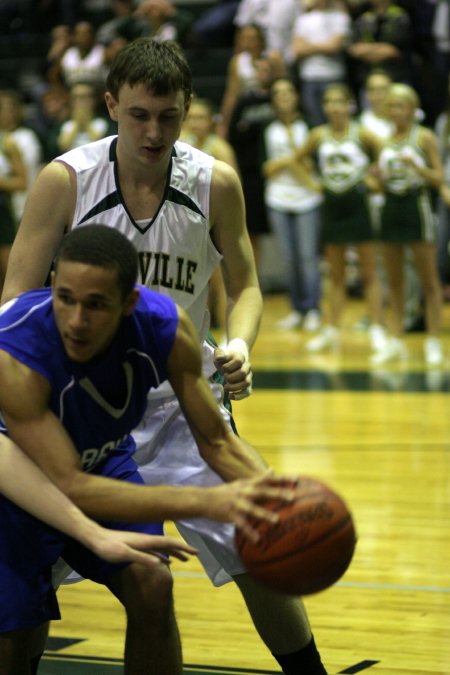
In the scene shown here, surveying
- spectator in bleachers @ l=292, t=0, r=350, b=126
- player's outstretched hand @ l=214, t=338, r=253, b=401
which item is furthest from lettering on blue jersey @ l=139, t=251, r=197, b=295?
spectator in bleachers @ l=292, t=0, r=350, b=126

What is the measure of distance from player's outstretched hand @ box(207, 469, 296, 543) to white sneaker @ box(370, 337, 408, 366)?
7168mm

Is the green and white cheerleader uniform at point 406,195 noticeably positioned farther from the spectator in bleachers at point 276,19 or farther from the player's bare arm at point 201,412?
the player's bare arm at point 201,412

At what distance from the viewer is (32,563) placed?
2.86 meters

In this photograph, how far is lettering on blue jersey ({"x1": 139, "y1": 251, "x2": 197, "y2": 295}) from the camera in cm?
334

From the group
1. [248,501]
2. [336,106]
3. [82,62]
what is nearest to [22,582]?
[248,501]

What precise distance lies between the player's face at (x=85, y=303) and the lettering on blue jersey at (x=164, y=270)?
70cm

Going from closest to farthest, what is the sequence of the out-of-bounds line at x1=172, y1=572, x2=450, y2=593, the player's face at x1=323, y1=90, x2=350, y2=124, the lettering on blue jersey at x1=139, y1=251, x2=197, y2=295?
the lettering on blue jersey at x1=139, y1=251, x2=197, y2=295 → the out-of-bounds line at x1=172, y1=572, x2=450, y2=593 → the player's face at x1=323, y1=90, x2=350, y2=124

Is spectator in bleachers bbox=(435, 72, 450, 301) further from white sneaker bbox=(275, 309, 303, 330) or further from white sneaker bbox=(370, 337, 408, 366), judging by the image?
white sneaker bbox=(275, 309, 303, 330)

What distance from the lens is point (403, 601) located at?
4355mm

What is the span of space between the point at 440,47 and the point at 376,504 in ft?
24.5

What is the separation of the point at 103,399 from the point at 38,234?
2.02 feet

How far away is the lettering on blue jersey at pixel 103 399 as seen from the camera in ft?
9.09

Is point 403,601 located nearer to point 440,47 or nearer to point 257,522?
point 257,522

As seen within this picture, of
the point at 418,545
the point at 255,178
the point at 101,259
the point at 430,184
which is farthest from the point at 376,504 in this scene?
the point at 255,178
